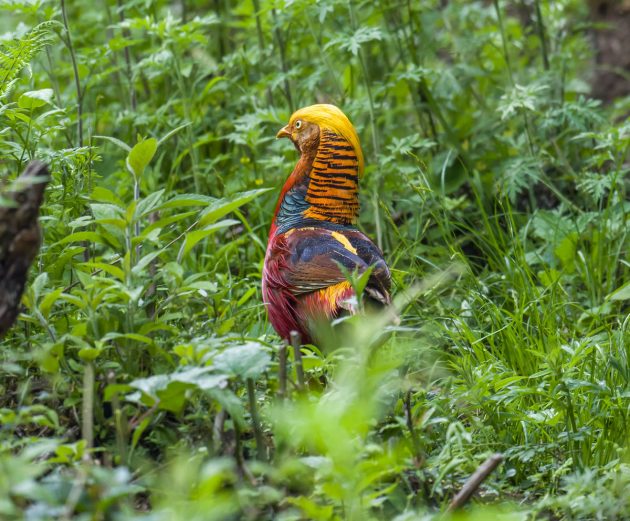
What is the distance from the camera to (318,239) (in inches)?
137

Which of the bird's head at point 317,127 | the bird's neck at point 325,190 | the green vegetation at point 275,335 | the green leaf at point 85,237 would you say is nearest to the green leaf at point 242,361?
the green vegetation at point 275,335

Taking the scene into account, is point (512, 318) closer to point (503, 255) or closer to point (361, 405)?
point (503, 255)

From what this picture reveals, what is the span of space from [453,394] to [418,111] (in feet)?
8.29

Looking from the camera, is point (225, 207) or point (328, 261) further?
point (328, 261)

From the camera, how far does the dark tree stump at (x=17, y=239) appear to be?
6.73 ft

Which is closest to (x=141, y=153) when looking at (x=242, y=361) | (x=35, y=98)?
(x=35, y=98)

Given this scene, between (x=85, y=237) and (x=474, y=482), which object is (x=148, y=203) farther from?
(x=474, y=482)

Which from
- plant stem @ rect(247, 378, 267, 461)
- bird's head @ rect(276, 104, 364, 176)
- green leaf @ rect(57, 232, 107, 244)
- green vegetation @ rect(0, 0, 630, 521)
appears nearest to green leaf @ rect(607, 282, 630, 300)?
green vegetation @ rect(0, 0, 630, 521)

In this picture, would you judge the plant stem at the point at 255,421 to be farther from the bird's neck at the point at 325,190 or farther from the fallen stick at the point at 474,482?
the bird's neck at the point at 325,190

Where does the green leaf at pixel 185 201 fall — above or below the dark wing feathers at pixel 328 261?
above

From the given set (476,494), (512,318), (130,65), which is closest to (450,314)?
(512,318)

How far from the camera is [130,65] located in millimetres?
4883

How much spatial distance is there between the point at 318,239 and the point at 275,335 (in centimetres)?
38

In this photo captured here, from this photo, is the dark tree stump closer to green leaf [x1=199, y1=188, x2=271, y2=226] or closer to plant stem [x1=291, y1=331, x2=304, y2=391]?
green leaf [x1=199, y1=188, x2=271, y2=226]
